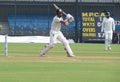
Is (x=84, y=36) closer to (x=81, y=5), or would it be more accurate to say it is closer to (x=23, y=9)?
(x=81, y=5)

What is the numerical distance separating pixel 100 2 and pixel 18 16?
8983 mm

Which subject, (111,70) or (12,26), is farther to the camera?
(12,26)

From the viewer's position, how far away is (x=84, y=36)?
44562 millimetres

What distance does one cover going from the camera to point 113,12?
49469 mm

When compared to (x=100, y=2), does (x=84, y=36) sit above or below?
below

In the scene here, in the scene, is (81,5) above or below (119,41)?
above

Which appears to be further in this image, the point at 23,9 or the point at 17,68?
the point at 23,9

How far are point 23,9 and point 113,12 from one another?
33.0ft

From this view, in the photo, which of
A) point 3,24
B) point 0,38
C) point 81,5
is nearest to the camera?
point 0,38

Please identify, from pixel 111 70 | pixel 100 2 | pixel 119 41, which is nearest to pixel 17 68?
pixel 111 70

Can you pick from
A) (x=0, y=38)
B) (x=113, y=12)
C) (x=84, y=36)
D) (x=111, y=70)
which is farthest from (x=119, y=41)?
(x=111, y=70)

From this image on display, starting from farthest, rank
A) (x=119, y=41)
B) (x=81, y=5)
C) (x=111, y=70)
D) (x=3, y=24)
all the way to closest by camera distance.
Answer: (x=3, y=24) → (x=81, y=5) → (x=119, y=41) → (x=111, y=70)

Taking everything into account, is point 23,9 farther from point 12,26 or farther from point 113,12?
point 113,12

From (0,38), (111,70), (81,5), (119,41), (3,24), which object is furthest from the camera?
(3,24)
